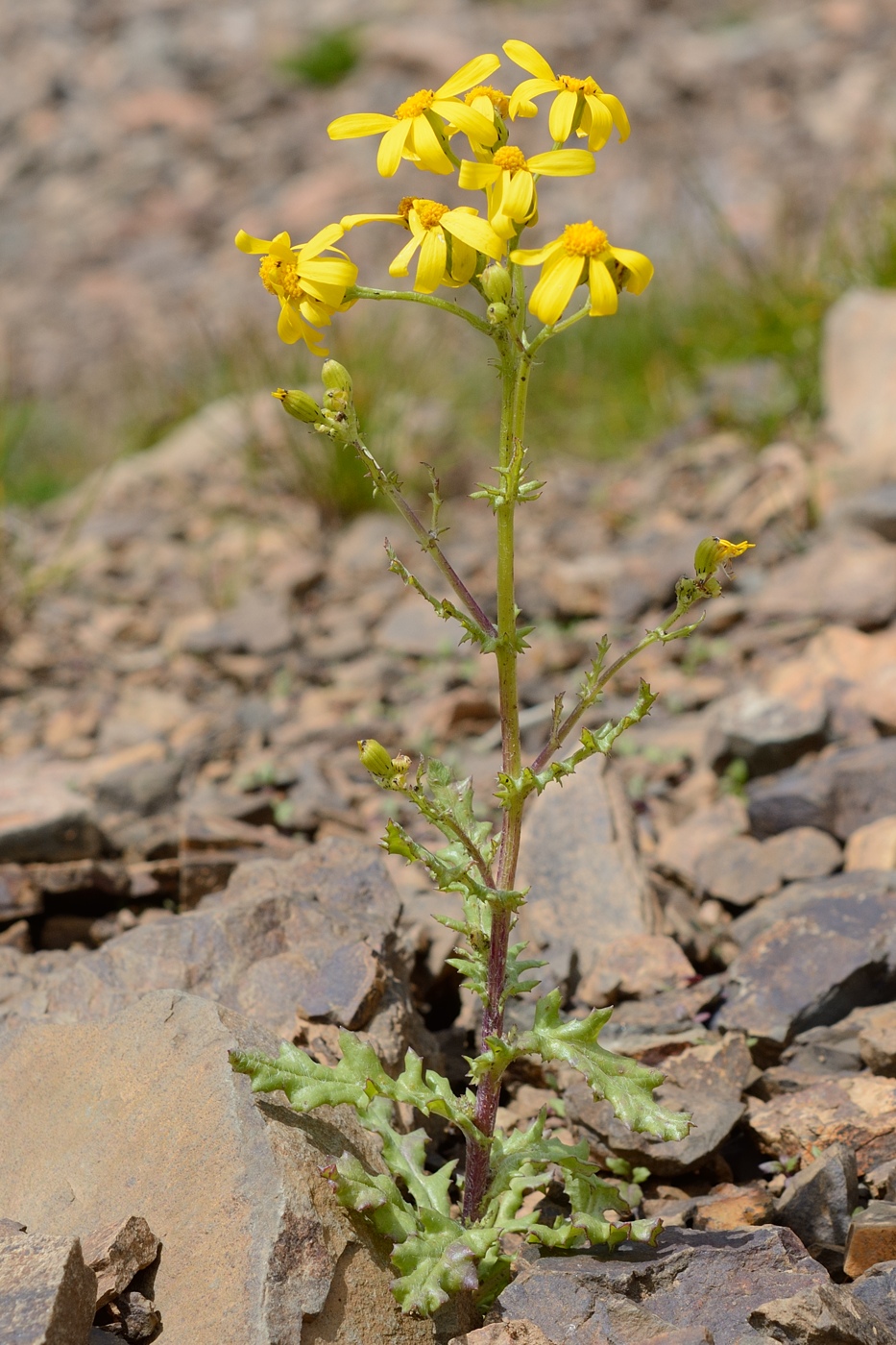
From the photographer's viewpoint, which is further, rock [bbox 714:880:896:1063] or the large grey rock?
rock [bbox 714:880:896:1063]

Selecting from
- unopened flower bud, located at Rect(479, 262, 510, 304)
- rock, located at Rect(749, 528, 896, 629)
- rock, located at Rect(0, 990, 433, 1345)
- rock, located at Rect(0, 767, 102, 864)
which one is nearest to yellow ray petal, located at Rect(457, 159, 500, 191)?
unopened flower bud, located at Rect(479, 262, 510, 304)

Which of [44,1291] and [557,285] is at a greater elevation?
[557,285]

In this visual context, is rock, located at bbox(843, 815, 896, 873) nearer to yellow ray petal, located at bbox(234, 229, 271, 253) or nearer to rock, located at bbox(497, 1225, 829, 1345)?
rock, located at bbox(497, 1225, 829, 1345)

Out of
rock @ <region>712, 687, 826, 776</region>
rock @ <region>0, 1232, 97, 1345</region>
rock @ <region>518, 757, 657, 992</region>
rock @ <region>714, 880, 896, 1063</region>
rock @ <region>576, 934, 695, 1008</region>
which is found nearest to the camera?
rock @ <region>0, 1232, 97, 1345</region>

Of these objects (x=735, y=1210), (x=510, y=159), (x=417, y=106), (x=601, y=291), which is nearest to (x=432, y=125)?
(x=417, y=106)

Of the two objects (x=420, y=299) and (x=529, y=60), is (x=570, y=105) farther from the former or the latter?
(x=420, y=299)

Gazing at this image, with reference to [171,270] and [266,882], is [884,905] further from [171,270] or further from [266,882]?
[171,270]
